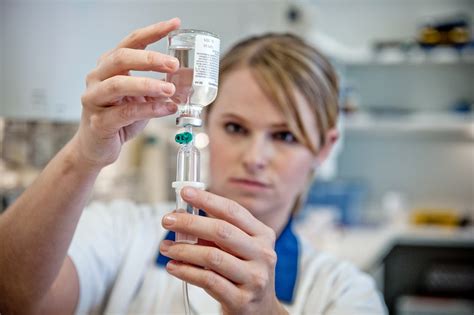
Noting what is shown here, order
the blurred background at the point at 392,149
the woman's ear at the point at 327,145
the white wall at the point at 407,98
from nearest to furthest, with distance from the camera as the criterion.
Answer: the woman's ear at the point at 327,145, the blurred background at the point at 392,149, the white wall at the point at 407,98

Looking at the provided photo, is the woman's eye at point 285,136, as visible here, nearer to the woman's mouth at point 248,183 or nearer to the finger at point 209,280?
the woman's mouth at point 248,183

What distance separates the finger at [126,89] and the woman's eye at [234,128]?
408 millimetres

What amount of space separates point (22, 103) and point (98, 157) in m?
0.46

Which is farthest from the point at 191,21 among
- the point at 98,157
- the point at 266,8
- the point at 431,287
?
the point at 431,287

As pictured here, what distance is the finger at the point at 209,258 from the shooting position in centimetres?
68

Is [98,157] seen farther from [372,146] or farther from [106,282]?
[372,146]

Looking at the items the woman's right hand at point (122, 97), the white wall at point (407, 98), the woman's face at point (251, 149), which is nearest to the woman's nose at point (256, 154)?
the woman's face at point (251, 149)

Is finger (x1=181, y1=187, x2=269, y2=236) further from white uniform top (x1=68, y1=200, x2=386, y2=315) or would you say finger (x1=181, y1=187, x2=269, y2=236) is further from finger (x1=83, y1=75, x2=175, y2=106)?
white uniform top (x1=68, y1=200, x2=386, y2=315)

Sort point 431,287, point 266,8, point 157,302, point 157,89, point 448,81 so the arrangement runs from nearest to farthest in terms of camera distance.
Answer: point 157,89 < point 157,302 < point 266,8 < point 431,287 < point 448,81

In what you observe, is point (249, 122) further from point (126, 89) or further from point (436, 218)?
point (436, 218)

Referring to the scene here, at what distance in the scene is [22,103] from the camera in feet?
3.84

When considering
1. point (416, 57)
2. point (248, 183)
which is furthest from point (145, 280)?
point (416, 57)

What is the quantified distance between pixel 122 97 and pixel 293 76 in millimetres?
519

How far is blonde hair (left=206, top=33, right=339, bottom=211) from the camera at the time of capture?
1.13m
